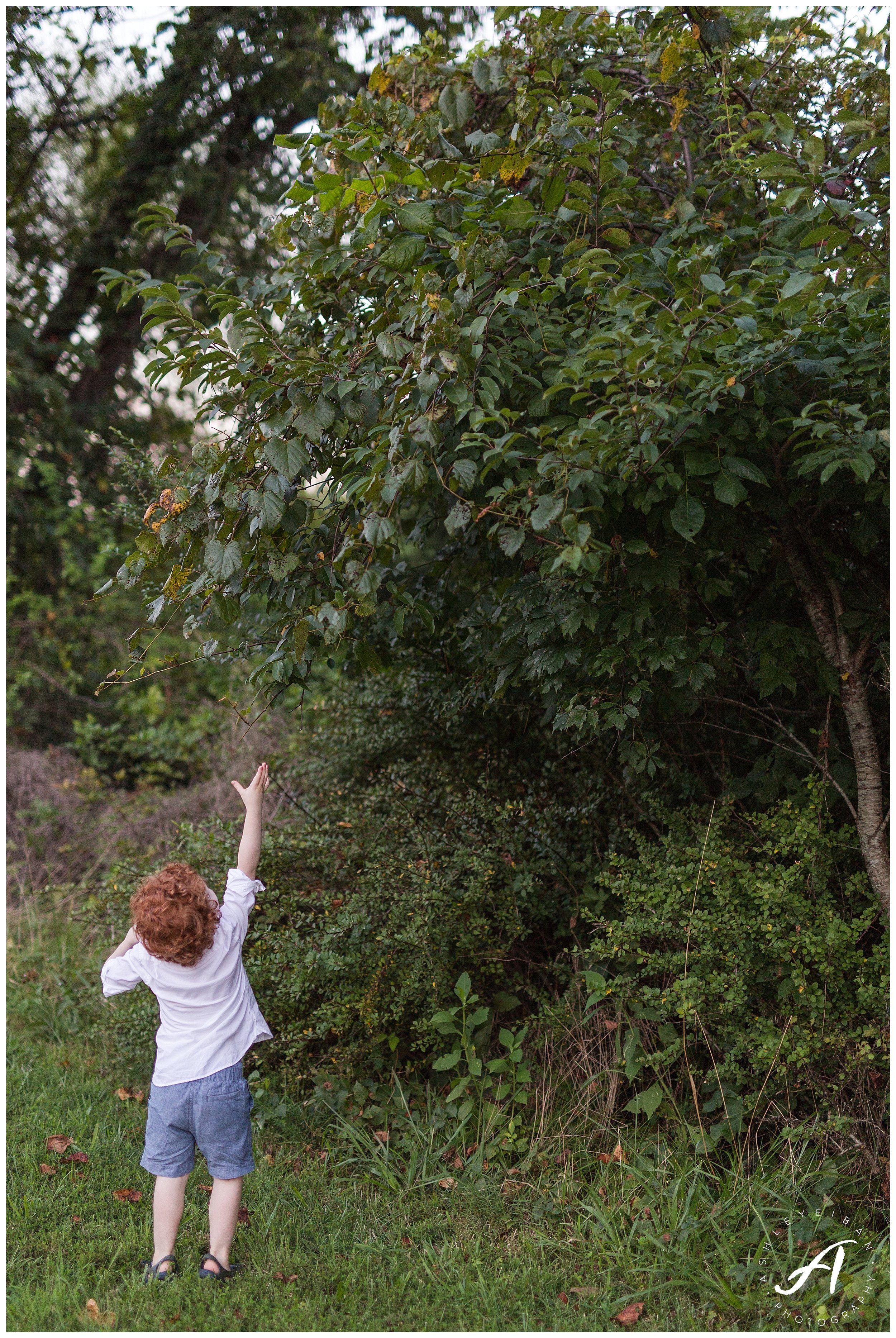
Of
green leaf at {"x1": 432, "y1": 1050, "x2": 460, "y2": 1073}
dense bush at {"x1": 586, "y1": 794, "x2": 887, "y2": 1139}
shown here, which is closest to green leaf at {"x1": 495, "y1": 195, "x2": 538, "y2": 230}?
dense bush at {"x1": 586, "y1": 794, "x2": 887, "y2": 1139}

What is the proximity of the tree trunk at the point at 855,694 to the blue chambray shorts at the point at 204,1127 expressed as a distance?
7.10 feet

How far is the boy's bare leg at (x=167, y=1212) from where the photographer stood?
2.88 metres

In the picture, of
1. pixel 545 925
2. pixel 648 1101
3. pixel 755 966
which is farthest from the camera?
pixel 545 925

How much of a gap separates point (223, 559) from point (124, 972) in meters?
1.32

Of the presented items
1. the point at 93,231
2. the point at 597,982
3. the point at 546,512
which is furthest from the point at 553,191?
the point at 93,231

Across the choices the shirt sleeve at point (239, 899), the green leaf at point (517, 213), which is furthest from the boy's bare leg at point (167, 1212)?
the green leaf at point (517, 213)

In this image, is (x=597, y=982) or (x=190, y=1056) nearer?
(x=190, y=1056)

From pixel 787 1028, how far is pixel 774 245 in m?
2.60

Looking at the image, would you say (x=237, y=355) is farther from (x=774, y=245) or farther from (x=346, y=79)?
(x=346, y=79)

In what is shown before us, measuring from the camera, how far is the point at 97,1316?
8.90ft

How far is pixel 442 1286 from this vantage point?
282cm

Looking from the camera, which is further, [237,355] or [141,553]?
[237,355]

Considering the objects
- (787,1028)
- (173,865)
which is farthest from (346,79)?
(787,1028)

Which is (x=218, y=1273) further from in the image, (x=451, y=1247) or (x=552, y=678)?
(x=552, y=678)
